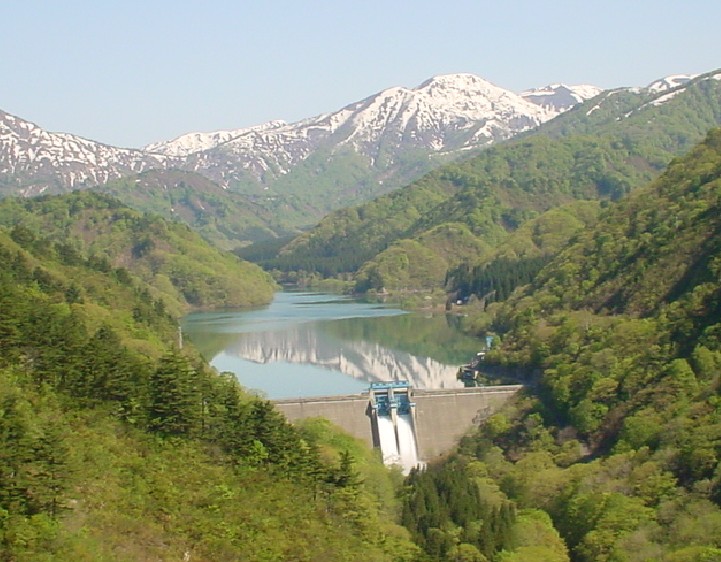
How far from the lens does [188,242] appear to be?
16725 cm

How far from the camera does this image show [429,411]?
62062mm

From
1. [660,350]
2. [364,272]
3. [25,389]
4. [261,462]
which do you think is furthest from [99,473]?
[364,272]

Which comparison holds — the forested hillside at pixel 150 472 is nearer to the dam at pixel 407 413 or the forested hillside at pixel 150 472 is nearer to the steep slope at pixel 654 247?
the dam at pixel 407 413

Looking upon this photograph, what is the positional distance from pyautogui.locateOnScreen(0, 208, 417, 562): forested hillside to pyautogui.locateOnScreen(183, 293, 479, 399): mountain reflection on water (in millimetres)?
34439

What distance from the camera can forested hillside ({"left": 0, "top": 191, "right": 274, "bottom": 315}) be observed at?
492 feet

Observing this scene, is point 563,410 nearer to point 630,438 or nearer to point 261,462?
point 630,438

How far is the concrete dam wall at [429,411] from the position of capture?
60031 millimetres

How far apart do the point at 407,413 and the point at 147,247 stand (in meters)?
103

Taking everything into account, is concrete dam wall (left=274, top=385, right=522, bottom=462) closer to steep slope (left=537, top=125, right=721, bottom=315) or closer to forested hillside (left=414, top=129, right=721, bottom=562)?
forested hillside (left=414, top=129, right=721, bottom=562)

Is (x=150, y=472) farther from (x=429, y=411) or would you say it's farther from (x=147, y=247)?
(x=147, y=247)

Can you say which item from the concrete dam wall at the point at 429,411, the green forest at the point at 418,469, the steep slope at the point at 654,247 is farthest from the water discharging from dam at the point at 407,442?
the steep slope at the point at 654,247

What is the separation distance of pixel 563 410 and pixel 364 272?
361ft

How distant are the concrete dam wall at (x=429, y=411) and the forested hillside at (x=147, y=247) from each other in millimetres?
76620

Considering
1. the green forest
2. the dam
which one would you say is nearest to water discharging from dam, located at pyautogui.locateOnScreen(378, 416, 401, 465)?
the dam
